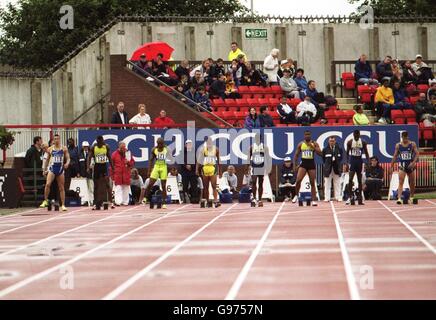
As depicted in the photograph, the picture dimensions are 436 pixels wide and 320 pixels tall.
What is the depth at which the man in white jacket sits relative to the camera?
3378 cm

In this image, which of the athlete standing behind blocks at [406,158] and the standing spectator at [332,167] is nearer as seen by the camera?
the athlete standing behind blocks at [406,158]

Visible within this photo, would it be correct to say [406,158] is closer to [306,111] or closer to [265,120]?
[265,120]

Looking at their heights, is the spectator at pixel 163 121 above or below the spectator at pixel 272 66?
below

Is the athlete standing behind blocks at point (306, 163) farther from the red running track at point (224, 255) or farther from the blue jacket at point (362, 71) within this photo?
the blue jacket at point (362, 71)

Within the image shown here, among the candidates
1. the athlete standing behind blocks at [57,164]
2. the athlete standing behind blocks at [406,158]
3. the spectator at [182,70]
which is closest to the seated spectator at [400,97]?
the spectator at [182,70]

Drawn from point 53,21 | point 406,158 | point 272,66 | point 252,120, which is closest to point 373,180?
point 406,158

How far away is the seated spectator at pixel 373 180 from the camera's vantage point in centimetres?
3003

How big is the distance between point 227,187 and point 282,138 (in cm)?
219

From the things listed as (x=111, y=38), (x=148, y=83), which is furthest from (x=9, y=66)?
A: (x=148, y=83)

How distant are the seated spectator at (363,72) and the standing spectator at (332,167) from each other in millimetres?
8492

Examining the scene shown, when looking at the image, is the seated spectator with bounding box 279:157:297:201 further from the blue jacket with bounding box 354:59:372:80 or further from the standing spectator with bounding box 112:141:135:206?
the blue jacket with bounding box 354:59:372:80
